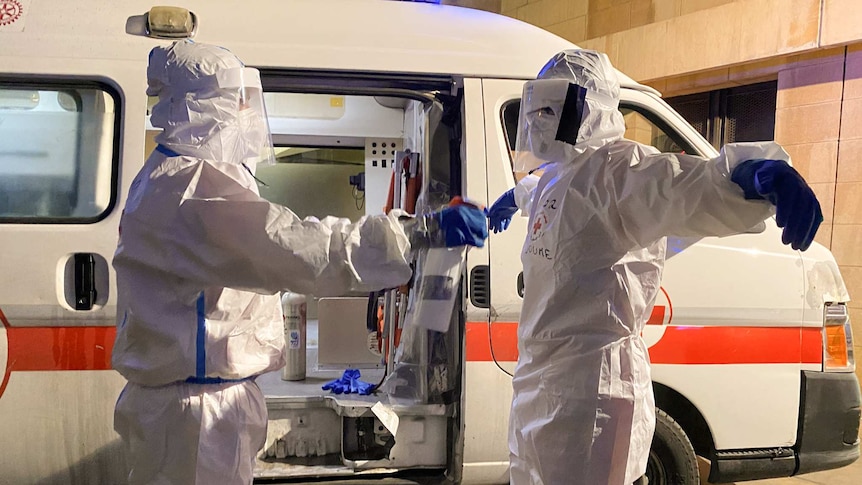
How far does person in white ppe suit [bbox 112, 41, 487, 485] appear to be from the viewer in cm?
180

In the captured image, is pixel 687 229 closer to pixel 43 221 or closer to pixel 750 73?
pixel 43 221

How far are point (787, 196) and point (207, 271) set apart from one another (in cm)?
159

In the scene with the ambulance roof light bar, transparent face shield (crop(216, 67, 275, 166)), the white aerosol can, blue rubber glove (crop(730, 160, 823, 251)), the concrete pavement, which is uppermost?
the ambulance roof light bar

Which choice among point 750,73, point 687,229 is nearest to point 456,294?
point 687,229

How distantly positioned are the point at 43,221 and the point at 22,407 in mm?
785

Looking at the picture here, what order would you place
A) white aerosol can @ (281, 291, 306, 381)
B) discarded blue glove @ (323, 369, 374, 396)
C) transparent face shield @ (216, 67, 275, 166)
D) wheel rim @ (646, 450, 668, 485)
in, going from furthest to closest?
white aerosol can @ (281, 291, 306, 381) < discarded blue glove @ (323, 369, 374, 396) < wheel rim @ (646, 450, 668, 485) < transparent face shield @ (216, 67, 275, 166)

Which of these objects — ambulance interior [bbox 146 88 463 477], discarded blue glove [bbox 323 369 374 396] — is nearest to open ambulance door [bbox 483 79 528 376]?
ambulance interior [bbox 146 88 463 477]

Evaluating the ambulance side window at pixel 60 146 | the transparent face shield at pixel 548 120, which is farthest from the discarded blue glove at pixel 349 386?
the transparent face shield at pixel 548 120

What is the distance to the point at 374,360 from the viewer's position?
433cm

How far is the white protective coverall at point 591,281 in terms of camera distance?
209cm

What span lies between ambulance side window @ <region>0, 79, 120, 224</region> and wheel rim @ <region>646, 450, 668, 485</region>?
9.20 feet

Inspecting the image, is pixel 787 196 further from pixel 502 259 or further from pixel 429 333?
pixel 429 333

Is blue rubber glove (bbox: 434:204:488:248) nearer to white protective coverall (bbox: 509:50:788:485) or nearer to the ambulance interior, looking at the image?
white protective coverall (bbox: 509:50:788:485)

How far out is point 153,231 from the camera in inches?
74.5
